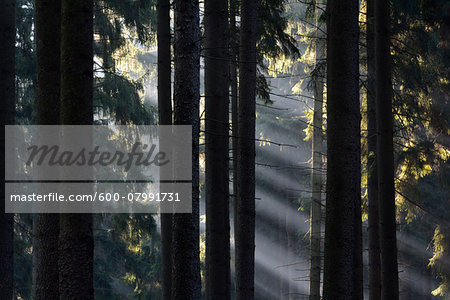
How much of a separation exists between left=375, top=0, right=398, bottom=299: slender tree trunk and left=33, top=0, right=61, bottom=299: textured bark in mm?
5971

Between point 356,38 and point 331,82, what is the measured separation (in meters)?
0.74

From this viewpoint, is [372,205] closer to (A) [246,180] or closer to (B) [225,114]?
(A) [246,180]

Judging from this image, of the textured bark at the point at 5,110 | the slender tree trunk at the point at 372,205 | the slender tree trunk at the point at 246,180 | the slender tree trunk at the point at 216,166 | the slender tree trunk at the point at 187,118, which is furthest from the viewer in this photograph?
the slender tree trunk at the point at 372,205

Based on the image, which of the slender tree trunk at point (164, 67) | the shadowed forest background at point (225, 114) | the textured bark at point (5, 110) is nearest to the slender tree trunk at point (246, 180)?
the shadowed forest background at point (225, 114)

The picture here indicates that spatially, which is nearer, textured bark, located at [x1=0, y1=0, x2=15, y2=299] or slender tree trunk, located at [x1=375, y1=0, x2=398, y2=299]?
textured bark, located at [x1=0, y1=0, x2=15, y2=299]

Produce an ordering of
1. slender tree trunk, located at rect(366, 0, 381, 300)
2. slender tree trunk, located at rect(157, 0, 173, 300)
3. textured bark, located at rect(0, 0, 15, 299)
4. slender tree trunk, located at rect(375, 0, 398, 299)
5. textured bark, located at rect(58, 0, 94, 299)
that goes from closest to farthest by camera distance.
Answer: textured bark, located at rect(58, 0, 94, 299)
textured bark, located at rect(0, 0, 15, 299)
slender tree trunk, located at rect(375, 0, 398, 299)
slender tree trunk, located at rect(157, 0, 173, 300)
slender tree trunk, located at rect(366, 0, 381, 300)

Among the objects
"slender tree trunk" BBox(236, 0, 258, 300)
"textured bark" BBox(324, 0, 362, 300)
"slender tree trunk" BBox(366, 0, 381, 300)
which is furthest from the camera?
"slender tree trunk" BBox(366, 0, 381, 300)

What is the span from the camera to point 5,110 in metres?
9.98

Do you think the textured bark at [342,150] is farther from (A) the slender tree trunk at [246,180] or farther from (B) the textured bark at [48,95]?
(B) the textured bark at [48,95]

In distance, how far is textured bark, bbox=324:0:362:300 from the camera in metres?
8.05

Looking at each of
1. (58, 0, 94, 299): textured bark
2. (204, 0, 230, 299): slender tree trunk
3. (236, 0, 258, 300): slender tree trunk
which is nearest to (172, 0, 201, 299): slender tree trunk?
(58, 0, 94, 299): textured bark

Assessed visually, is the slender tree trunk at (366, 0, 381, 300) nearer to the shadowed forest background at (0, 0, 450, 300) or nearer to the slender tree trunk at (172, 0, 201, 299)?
the shadowed forest background at (0, 0, 450, 300)

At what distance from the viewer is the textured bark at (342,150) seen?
805cm

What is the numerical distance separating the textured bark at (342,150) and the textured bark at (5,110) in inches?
216
